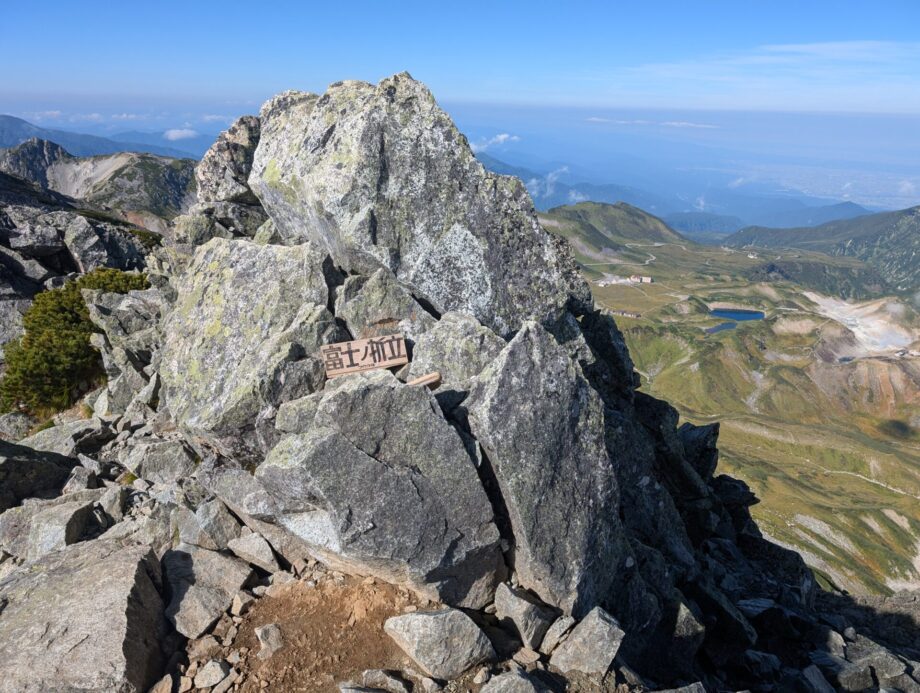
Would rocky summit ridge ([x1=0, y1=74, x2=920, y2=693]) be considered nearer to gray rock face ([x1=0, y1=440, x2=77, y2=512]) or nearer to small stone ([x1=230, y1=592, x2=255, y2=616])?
gray rock face ([x1=0, y1=440, x2=77, y2=512])

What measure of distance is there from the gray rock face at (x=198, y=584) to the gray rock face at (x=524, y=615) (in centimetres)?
713

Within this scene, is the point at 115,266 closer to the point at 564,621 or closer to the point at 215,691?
the point at 215,691

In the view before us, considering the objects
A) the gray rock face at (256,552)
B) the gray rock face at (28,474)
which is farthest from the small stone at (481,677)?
the gray rock face at (28,474)

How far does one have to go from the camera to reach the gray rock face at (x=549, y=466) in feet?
49.1

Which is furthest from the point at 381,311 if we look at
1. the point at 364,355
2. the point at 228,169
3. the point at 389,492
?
the point at 228,169

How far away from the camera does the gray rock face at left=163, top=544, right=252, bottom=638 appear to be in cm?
1423

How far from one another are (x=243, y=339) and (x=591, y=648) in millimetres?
14895

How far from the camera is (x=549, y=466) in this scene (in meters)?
15.3

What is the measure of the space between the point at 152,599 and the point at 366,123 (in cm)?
1634

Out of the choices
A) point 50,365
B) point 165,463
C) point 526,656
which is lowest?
point 526,656

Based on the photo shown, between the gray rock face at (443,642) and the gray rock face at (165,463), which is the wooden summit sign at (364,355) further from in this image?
the gray rock face at (165,463)

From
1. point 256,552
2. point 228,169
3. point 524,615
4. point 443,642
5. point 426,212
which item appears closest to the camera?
point 443,642

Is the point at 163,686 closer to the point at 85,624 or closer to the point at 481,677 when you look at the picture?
the point at 85,624

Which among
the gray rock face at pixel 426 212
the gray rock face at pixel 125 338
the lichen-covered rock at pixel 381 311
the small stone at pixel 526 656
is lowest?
the small stone at pixel 526 656
